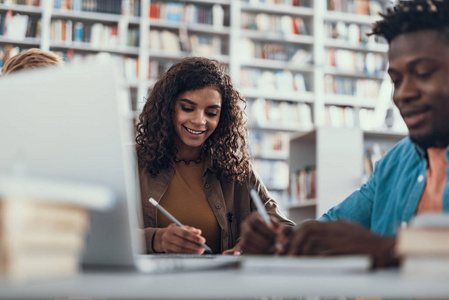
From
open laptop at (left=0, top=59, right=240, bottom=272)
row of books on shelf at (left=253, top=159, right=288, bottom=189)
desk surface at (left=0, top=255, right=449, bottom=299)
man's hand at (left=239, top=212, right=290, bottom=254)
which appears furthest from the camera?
row of books on shelf at (left=253, top=159, right=288, bottom=189)

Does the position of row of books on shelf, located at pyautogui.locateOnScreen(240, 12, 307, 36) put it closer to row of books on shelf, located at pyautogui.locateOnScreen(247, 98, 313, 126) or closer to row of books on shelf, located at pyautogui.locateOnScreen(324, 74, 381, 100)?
row of books on shelf, located at pyautogui.locateOnScreen(324, 74, 381, 100)

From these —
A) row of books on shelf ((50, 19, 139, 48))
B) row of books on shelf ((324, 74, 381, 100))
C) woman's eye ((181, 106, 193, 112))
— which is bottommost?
woman's eye ((181, 106, 193, 112))

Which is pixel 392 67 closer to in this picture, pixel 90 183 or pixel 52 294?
pixel 90 183

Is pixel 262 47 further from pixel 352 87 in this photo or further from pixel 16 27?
pixel 16 27

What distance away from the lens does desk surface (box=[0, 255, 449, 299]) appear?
0.52 m

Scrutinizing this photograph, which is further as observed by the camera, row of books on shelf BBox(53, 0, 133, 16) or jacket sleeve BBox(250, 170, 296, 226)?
row of books on shelf BBox(53, 0, 133, 16)

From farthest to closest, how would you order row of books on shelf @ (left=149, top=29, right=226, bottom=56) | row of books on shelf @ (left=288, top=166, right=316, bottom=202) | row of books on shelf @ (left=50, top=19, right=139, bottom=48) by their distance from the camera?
row of books on shelf @ (left=149, top=29, right=226, bottom=56), row of books on shelf @ (left=50, top=19, right=139, bottom=48), row of books on shelf @ (left=288, top=166, right=316, bottom=202)

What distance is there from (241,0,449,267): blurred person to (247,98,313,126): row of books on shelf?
4.18 meters

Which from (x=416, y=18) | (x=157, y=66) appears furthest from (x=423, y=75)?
(x=157, y=66)

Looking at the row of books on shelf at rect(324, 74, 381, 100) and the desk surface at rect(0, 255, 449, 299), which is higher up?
the row of books on shelf at rect(324, 74, 381, 100)

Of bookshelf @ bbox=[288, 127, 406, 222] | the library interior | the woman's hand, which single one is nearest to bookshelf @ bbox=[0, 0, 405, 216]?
bookshelf @ bbox=[288, 127, 406, 222]

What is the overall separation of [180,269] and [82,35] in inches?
189

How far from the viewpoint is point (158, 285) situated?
0.58 meters

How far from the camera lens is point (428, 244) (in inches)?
24.5
